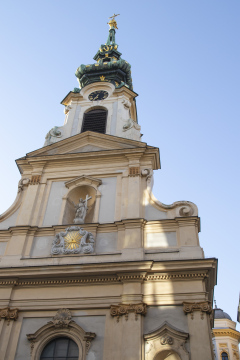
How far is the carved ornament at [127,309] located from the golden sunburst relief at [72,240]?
2.37 m

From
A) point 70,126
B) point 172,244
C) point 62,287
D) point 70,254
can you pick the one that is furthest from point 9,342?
point 70,126

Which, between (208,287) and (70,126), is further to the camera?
(70,126)

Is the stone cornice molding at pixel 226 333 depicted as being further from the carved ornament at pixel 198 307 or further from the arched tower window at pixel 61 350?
the arched tower window at pixel 61 350

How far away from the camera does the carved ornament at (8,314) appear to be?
1085 cm

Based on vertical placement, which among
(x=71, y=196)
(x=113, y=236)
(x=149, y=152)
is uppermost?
(x=149, y=152)

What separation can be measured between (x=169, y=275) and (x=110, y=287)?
159 centimetres

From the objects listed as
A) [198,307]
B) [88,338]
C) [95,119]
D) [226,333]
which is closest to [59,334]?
[88,338]

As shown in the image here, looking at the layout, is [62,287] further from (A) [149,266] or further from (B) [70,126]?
(B) [70,126]

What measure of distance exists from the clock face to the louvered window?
2.61 ft

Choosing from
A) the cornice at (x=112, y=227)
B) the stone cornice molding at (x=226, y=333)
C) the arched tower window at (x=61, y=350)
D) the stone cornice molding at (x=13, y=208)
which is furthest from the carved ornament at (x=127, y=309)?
the stone cornice molding at (x=226, y=333)

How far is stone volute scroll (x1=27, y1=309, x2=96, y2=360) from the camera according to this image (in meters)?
10.3

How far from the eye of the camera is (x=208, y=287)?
11.4 m

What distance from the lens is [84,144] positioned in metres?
15.8

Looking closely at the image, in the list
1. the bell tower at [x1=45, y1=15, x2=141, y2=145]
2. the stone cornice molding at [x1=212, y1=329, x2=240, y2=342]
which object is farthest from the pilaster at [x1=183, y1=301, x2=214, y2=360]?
the stone cornice molding at [x1=212, y1=329, x2=240, y2=342]
